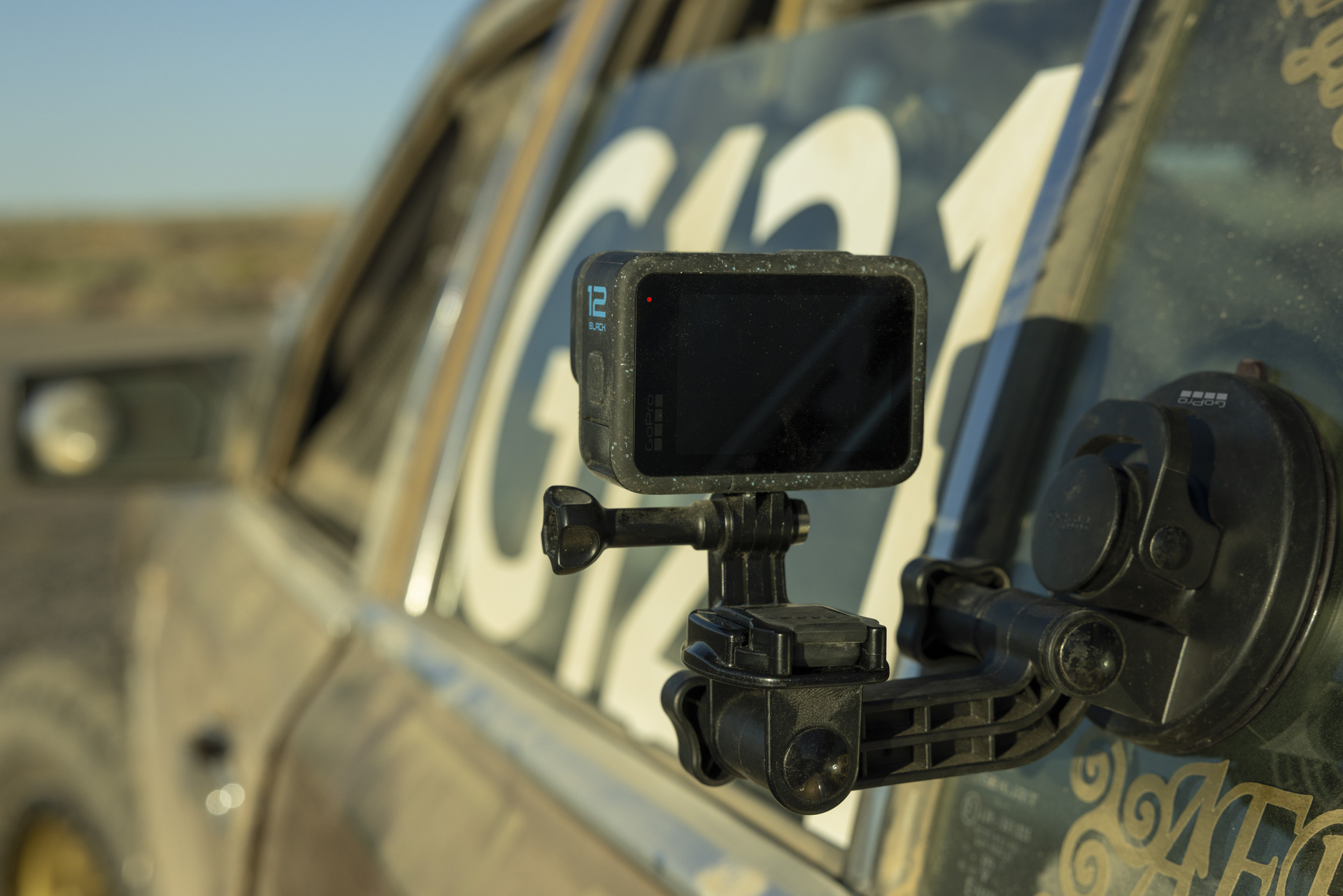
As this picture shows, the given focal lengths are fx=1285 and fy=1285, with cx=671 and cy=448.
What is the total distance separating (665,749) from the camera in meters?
1.44

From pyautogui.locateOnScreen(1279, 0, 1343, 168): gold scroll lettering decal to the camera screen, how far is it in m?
0.34

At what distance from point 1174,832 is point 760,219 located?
99 cm

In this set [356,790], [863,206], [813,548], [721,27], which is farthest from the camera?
[721,27]

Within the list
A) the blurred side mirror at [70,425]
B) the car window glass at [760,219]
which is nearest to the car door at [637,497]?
the car window glass at [760,219]

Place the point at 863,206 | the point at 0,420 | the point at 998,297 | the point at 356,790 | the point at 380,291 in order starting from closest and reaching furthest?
the point at 998,297 < the point at 863,206 < the point at 356,790 < the point at 0,420 < the point at 380,291

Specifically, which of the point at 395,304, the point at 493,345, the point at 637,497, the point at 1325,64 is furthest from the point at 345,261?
the point at 1325,64

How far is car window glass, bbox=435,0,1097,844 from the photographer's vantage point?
1300mm

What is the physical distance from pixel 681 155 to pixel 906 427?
1.06 m

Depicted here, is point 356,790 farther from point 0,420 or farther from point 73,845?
point 73,845

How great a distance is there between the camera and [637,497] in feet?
5.59

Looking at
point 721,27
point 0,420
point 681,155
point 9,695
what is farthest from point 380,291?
point 9,695

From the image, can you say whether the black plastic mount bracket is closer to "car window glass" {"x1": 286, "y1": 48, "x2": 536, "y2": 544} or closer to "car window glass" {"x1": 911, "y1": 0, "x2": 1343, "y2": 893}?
"car window glass" {"x1": 911, "y1": 0, "x2": 1343, "y2": 893}

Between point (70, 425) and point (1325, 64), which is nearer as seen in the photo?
point (1325, 64)

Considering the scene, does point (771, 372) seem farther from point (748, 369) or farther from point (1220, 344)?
point (1220, 344)
